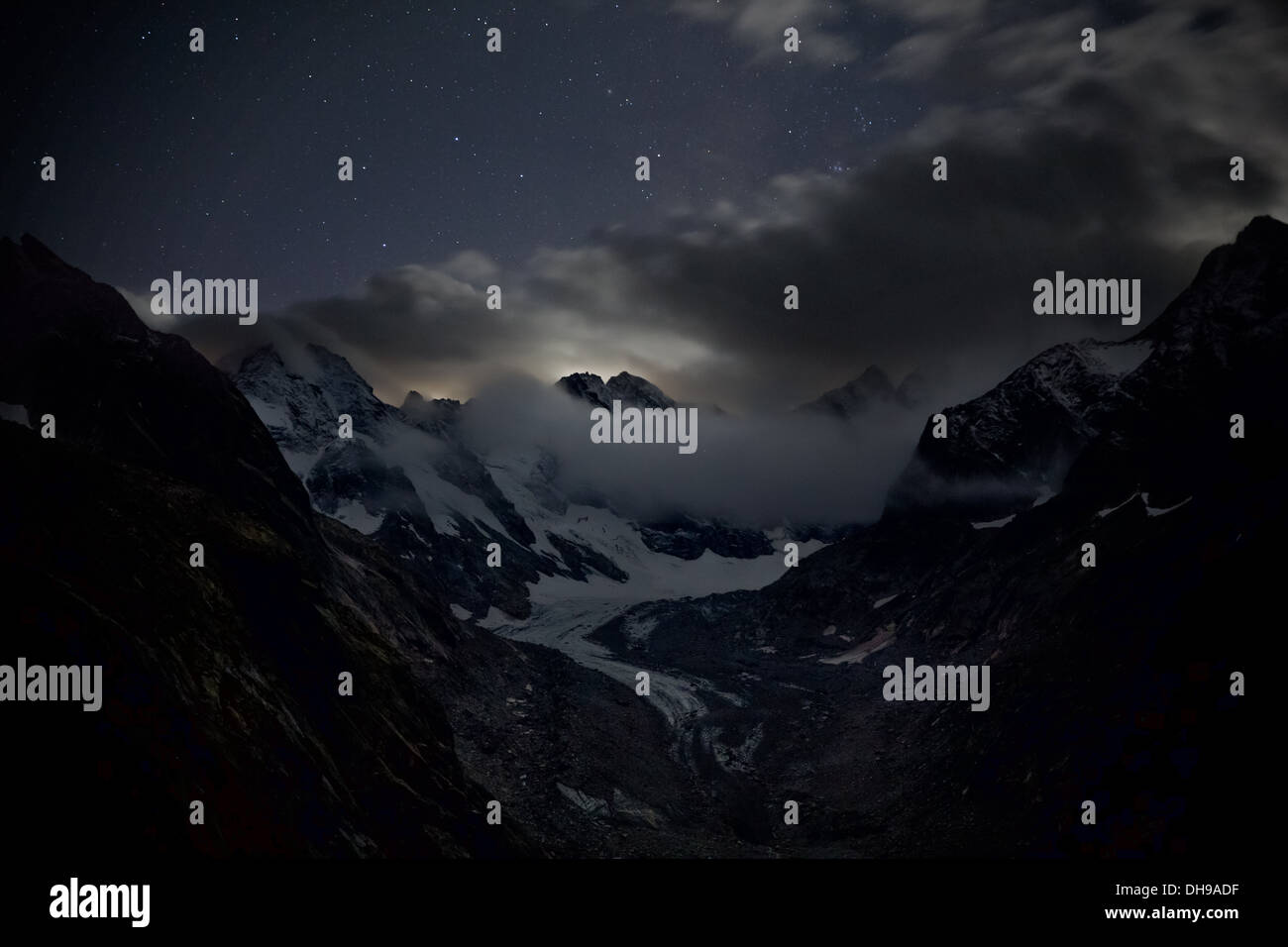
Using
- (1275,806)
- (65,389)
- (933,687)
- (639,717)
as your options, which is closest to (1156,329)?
(933,687)

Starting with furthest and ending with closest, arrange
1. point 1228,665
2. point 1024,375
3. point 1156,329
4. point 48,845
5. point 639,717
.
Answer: point 1024,375 → point 1156,329 → point 639,717 → point 1228,665 → point 48,845

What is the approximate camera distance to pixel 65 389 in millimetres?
78688

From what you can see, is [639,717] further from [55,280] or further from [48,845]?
[48,845]

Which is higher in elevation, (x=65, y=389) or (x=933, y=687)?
(x=65, y=389)

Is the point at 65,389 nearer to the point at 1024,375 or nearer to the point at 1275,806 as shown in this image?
the point at 1275,806

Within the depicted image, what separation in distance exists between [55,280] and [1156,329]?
541 ft

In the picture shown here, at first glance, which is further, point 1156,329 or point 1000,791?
point 1156,329

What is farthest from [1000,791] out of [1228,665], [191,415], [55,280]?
[55,280]

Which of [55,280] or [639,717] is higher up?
[55,280]

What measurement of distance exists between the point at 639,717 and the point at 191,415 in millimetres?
69815

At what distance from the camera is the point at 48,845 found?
20922mm
